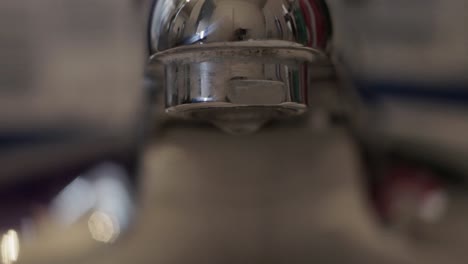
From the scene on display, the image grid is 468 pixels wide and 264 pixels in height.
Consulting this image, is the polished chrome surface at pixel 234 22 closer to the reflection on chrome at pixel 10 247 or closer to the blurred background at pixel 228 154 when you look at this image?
the blurred background at pixel 228 154

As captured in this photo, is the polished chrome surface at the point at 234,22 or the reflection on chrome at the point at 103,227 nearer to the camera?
the polished chrome surface at the point at 234,22

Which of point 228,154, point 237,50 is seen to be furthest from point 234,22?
point 228,154

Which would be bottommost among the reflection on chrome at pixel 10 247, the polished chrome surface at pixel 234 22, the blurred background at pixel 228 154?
the reflection on chrome at pixel 10 247

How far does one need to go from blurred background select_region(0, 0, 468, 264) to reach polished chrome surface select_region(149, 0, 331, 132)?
0.15 ft

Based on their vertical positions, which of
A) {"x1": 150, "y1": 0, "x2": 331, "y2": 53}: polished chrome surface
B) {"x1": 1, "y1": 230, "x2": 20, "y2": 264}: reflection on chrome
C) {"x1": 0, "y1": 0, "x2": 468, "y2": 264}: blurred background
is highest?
{"x1": 150, "y1": 0, "x2": 331, "y2": 53}: polished chrome surface

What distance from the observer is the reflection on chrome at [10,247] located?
14.8 inches

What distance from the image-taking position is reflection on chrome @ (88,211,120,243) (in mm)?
406

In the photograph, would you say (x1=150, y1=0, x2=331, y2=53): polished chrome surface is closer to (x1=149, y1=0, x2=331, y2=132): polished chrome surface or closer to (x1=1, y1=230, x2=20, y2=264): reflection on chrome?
(x1=149, y1=0, x2=331, y2=132): polished chrome surface

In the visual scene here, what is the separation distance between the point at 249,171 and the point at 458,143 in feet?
0.58

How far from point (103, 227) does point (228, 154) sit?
4.1 inches

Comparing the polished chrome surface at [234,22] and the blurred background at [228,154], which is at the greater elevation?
the polished chrome surface at [234,22]

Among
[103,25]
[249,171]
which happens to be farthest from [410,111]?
[103,25]

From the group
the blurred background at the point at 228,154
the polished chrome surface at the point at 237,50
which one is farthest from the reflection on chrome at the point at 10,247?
the polished chrome surface at the point at 237,50

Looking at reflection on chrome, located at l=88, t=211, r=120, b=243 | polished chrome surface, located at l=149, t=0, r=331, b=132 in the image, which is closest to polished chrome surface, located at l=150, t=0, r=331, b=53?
polished chrome surface, located at l=149, t=0, r=331, b=132
